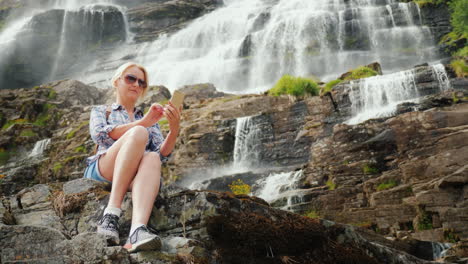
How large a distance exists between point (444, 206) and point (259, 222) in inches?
261

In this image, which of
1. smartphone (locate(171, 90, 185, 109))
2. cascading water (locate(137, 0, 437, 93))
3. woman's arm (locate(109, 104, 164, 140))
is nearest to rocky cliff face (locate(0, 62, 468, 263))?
woman's arm (locate(109, 104, 164, 140))

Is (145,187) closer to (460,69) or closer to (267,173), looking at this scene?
(267,173)

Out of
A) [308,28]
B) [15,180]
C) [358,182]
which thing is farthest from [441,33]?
[15,180]

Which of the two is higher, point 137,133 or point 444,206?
point 137,133

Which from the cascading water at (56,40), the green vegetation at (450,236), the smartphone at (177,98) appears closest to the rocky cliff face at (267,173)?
the green vegetation at (450,236)

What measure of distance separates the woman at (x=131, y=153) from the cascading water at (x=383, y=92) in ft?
41.1

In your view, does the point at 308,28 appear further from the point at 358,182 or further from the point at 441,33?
the point at 358,182

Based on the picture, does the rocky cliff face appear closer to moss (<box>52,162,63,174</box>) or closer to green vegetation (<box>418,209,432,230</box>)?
green vegetation (<box>418,209,432,230</box>)

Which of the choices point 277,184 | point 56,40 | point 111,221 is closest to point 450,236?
point 277,184

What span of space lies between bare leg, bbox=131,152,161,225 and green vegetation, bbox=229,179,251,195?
9705 millimetres

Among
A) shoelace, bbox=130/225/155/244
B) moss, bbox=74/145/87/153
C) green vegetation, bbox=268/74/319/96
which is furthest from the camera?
moss, bbox=74/145/87/153

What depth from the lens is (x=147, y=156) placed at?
3.73 m

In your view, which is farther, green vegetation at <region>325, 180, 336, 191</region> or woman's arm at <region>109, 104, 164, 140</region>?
green vegetation at <region>325, 180, 336, 191</region>

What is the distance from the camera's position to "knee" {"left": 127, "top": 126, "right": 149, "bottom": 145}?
12.0 ft
